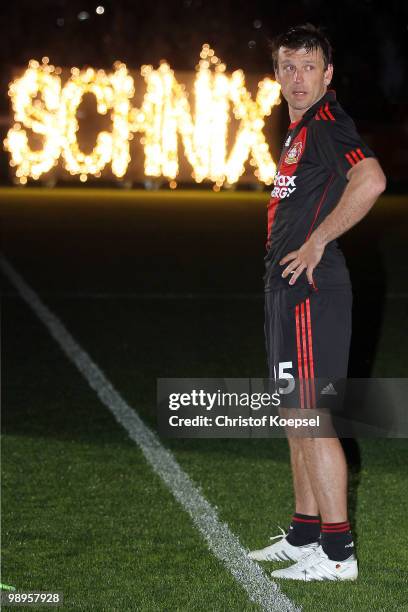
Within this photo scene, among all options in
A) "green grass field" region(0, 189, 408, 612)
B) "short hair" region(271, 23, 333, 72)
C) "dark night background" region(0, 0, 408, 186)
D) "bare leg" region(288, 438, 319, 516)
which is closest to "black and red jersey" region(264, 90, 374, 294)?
"short hair" region(271, 23, 333, 72)

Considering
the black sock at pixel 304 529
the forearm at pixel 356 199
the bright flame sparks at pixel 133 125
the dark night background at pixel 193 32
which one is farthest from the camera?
the dark night background at pixel 193 32

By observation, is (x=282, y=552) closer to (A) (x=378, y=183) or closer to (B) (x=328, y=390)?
(B) (x=328, y=390)

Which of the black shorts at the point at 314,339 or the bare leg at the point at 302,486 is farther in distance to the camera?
the bare leg at the point at 302,486

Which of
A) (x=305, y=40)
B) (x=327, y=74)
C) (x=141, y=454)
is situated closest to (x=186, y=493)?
(x=141, y=454)

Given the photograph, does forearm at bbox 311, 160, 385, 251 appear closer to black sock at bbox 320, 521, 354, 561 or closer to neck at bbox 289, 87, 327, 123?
neck at bbox 289, 87, 327, 123

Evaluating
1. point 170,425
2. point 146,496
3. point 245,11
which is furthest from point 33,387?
point 245,11

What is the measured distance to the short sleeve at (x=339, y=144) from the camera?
4.40m

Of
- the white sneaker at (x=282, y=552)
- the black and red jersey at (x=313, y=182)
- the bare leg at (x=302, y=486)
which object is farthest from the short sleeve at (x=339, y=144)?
the white sneaker at (x=282, y=552)

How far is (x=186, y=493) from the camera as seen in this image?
246 inches

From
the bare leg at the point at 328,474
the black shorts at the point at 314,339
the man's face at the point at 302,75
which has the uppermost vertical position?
the man's face at the point at 302,75

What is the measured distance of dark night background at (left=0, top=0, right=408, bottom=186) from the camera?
51000 millimetres

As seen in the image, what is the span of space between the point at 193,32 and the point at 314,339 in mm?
48618

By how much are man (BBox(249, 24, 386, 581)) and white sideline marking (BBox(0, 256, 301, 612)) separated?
0.26 m

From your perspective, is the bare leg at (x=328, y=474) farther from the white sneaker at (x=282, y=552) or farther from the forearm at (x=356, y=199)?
the forearm at (x=356, y=199)
